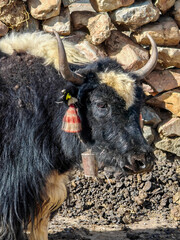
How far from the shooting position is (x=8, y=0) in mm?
4691

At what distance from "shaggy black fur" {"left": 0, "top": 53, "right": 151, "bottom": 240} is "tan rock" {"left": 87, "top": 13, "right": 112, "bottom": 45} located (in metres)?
1.57

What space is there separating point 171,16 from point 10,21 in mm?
1980

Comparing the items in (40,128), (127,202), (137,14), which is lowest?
(127,202)

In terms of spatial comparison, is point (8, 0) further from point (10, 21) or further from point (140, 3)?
point (140, 3)

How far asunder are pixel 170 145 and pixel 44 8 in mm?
2213

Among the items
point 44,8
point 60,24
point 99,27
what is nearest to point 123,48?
point 99,27

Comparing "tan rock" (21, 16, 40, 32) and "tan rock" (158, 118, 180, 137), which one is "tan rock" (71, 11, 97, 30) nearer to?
"tan rock" (21, 16, 40, 32)

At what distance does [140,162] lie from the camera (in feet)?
10.4

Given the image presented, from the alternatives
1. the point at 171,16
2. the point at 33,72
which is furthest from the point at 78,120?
the point at 171,16

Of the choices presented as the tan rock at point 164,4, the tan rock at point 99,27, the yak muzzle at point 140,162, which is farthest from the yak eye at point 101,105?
the tan rock at point 164,4

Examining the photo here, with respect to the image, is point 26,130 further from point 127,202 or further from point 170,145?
point 170,145

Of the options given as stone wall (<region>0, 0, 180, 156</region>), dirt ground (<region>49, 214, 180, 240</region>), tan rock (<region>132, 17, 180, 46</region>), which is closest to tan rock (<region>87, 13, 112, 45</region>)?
stone wall (<region>0, 0, 180, 156</region>)

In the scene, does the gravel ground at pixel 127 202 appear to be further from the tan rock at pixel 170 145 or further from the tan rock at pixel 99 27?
the tan rock at pixel 99 27

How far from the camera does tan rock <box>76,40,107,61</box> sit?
491cm
